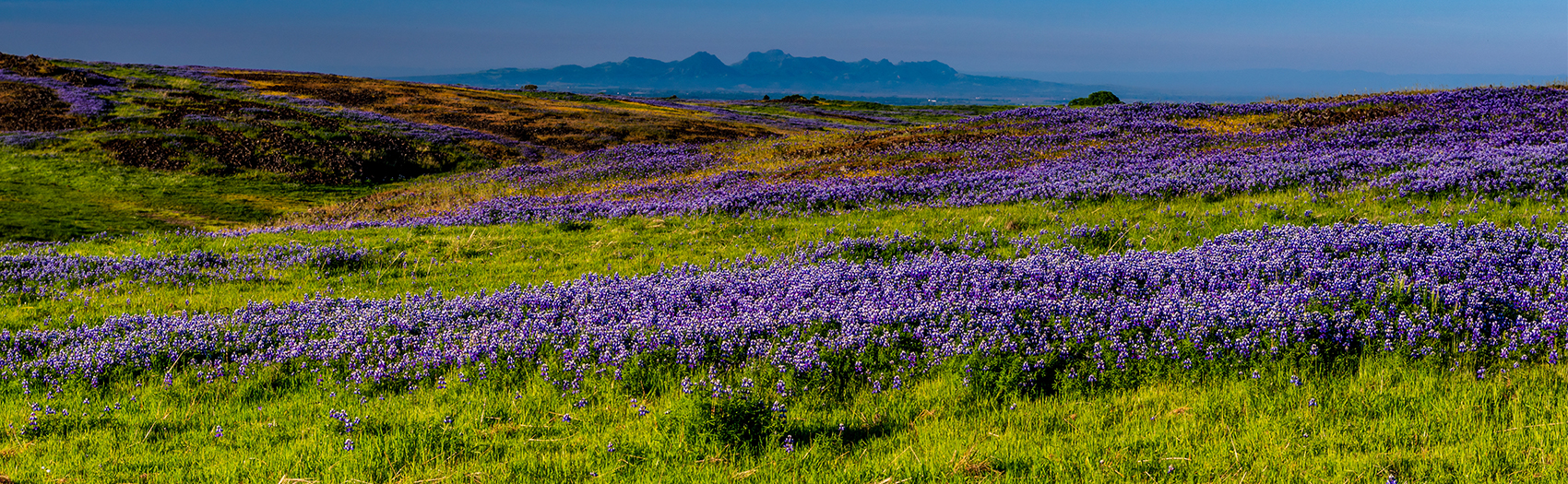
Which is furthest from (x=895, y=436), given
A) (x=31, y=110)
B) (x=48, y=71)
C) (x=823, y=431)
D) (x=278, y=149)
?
(x=48, y=71)

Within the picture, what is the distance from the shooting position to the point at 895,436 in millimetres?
5801

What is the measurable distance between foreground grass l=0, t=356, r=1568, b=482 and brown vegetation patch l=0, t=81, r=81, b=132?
165 ft

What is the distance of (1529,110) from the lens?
2350 cm

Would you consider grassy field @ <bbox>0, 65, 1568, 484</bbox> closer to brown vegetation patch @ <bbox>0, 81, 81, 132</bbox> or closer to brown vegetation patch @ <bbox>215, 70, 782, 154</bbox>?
brown vegetation patch @ <bbox>215, 70, 782, 154</bbox>

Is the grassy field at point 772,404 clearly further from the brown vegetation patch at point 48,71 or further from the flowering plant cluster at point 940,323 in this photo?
the brown vegetation patch at point 48,71

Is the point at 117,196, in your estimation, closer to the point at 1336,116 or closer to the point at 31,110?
the point at 31,110

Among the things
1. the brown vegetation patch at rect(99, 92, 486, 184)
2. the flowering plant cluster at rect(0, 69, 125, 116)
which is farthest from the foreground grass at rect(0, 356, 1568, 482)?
the flowering plant cluster at rect(0, 69, 125, 116)

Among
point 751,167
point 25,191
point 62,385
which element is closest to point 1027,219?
point 62,385

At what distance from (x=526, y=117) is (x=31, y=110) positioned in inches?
1165

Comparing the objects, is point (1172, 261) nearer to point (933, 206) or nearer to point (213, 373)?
point (933, 206)

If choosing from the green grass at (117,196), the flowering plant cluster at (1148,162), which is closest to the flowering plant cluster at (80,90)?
the green grass at (117,196)

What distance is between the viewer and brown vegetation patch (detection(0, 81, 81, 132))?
42656 mm

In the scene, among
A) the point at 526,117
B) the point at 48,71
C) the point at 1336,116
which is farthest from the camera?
the point at 48,71

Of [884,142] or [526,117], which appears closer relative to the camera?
[884,142]
